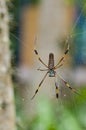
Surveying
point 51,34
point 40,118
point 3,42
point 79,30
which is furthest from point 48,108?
point 79,30

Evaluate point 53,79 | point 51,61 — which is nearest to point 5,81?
point 53,79

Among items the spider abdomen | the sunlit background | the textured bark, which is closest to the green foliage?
the sunlit background

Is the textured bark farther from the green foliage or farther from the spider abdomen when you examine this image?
the green foliage

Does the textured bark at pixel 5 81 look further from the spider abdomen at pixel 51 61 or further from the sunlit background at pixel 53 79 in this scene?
the spider abdomen at pixel 51 61

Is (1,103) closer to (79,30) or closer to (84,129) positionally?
(79,30)

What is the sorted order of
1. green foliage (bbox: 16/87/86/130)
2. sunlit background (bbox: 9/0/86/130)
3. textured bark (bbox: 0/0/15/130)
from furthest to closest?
green foliage (bbox: 16/87/86/130)
textured bark (bbox: 0/0/15/130)
sunlit background (bbox: 9/0/86/130)

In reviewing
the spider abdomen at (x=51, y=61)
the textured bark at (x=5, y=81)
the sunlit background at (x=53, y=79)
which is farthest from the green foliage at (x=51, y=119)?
the spider abdomen at (x=51, y=61)
